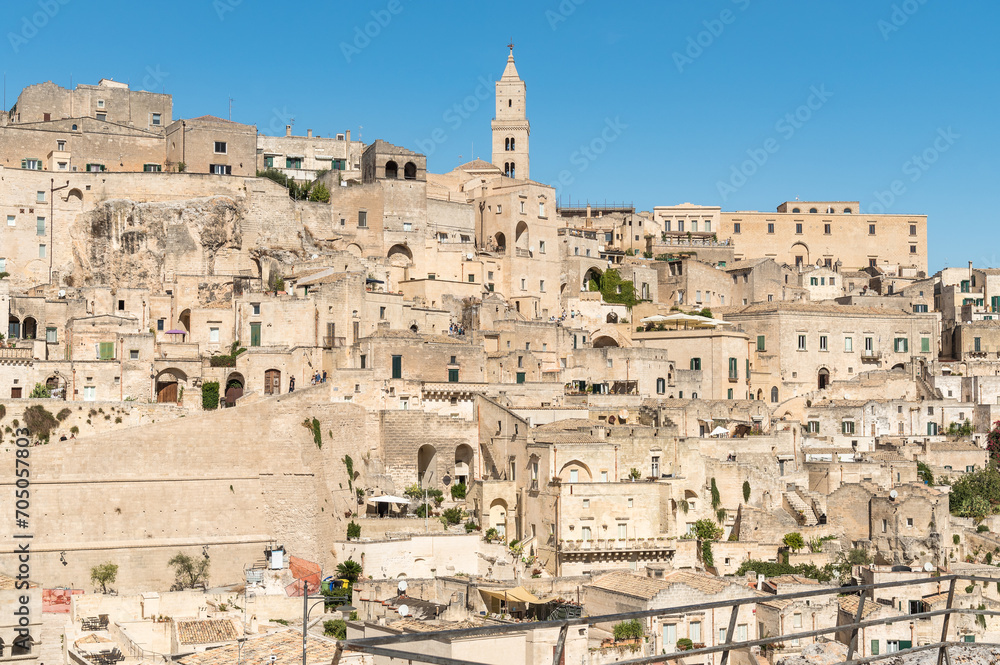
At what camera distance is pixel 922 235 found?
7562 centimetres

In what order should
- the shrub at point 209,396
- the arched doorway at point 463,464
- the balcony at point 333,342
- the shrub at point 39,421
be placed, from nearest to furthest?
the shrub at point 39,421
the arched doorway at point 463,464
the shrub at point 209,396
the balcony at point 333,342

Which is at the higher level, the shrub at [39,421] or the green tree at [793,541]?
the shrub at [39,421]

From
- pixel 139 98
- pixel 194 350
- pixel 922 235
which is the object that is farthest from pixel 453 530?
pixel 922 235

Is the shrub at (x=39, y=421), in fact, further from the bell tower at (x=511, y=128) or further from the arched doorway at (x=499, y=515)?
the bell tower at (x=511, y=128)

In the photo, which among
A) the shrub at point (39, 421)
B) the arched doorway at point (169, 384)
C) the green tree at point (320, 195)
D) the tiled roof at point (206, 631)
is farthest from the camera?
the green tree at point (320, 195)

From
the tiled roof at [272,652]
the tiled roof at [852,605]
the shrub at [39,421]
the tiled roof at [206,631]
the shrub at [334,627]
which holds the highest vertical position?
the shrub at [39,421]

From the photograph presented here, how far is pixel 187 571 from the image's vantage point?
3347 centimetres

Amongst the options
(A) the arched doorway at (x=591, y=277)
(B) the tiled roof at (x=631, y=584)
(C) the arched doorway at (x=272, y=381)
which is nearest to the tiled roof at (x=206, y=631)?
(B) the tiled roof at (x=631, y=584)

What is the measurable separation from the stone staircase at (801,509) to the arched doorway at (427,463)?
41.2ft

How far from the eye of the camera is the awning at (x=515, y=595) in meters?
29.3

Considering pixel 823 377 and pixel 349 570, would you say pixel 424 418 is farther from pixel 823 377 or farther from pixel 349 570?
pixel 823 377

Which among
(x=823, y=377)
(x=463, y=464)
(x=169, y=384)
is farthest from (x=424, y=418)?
(x=823, y=377)

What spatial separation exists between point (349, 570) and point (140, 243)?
23391mm

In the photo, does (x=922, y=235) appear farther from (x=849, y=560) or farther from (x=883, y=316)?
Result: (x=849, y=560)
